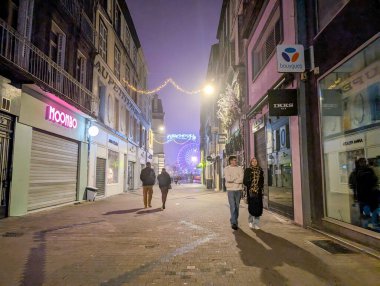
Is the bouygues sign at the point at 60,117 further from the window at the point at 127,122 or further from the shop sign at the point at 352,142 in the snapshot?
the window at the point at 127,122

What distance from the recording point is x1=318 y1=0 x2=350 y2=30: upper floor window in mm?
7146

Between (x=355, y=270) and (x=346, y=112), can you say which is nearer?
(x=355, y=270)

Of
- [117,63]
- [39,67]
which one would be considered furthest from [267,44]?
[117,63]

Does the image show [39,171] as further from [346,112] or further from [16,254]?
[346,112]

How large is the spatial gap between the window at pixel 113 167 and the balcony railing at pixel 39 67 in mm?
5704

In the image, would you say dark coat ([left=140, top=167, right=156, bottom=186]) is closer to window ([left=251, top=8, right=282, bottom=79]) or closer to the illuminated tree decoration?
window ([left=251, top=8, right=282, bottom=79])

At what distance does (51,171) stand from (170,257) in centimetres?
890

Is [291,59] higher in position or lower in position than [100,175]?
higher

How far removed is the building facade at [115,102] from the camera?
18.2 meters

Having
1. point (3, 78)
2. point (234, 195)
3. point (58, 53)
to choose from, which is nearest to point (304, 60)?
point (234, 195)

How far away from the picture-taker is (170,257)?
5.34 m

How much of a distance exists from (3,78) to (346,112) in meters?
9.21

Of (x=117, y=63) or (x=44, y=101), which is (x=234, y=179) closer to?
(x=44, y=101)

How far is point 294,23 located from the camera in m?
9.02
